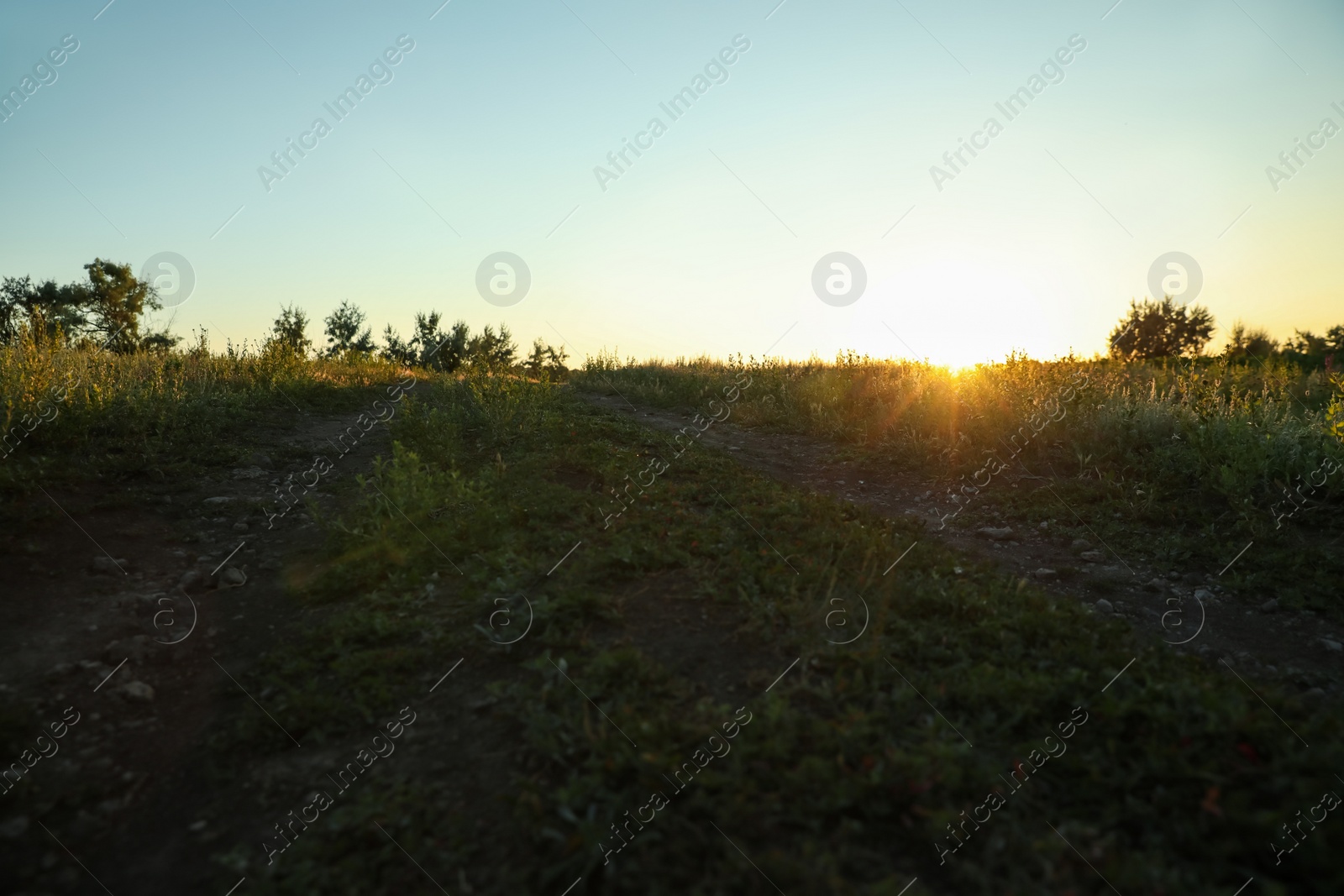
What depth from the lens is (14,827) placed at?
2771mm

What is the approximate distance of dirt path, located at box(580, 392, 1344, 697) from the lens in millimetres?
Answer: 4316

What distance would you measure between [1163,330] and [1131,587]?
34.2 meters

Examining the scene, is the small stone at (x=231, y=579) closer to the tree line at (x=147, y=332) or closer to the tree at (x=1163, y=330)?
the tree line at (x=147, y=332)

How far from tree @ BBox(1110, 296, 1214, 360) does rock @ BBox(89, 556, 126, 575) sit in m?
36.7

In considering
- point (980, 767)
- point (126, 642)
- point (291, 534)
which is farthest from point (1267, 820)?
point (291, 534)

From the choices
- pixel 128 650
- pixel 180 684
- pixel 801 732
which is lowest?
pixel 801 732

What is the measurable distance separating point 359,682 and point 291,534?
2.58 meters

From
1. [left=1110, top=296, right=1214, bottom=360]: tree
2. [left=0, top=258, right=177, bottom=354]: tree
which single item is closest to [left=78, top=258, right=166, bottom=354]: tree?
[left=0, top=258, right=177, bottom=354]: tree

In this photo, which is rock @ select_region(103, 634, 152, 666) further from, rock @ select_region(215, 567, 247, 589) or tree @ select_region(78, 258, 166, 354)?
tree @ select_region(78, 258, 166, 354)

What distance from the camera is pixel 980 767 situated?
2.82m

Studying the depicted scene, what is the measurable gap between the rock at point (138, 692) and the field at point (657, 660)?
0.14 ft

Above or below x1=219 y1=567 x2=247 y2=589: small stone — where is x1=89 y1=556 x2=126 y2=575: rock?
above

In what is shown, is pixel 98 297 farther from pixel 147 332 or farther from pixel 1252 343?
pixel 1252 343

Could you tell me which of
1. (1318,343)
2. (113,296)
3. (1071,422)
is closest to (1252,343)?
(1318,343)
